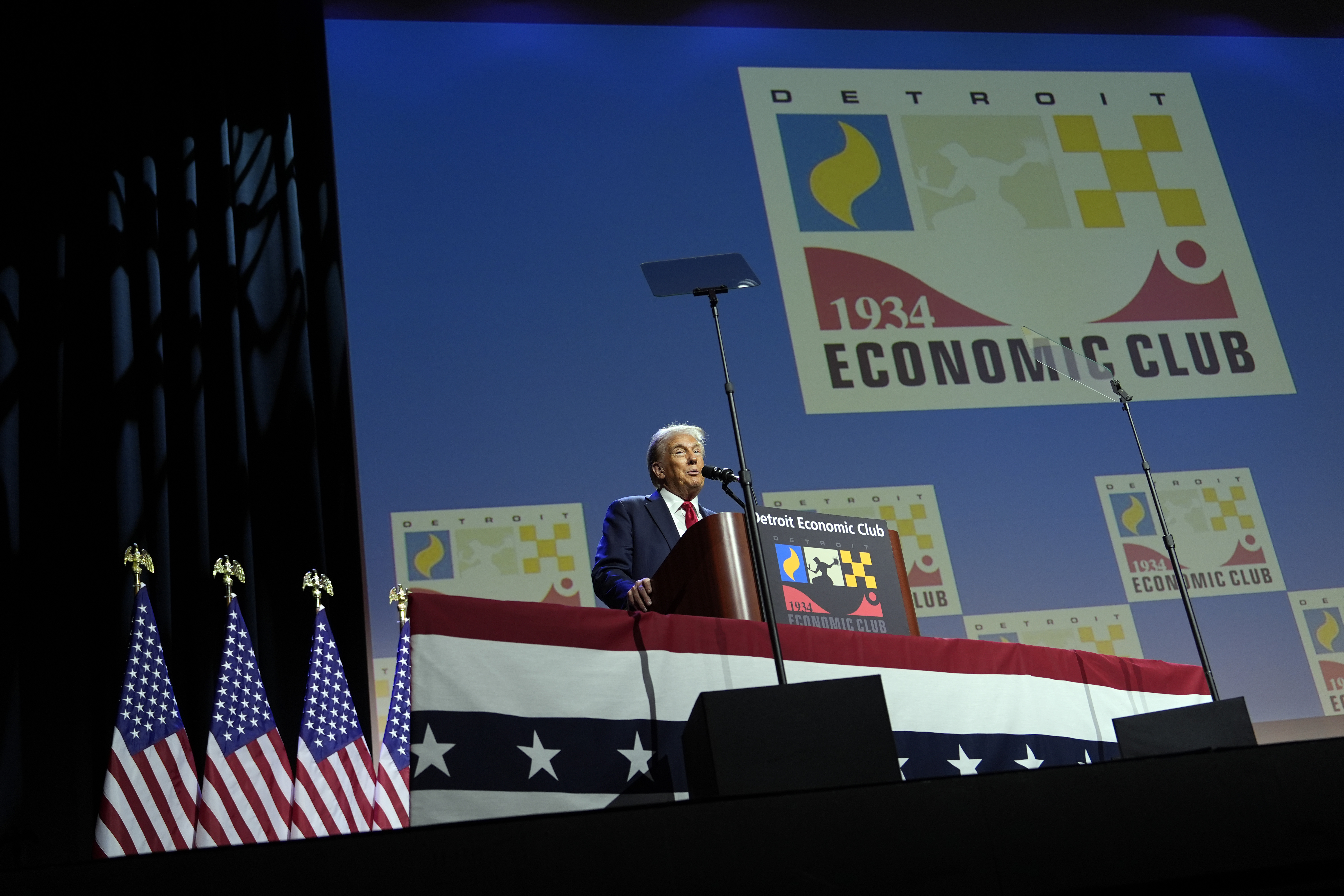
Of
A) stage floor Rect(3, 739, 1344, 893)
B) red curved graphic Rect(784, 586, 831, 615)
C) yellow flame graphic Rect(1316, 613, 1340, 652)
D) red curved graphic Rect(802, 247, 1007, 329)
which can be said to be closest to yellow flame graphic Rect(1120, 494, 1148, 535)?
yellow flame graphic Rect(1316, 613, 1340, 652)

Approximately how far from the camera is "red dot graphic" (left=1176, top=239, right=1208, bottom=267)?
580cm

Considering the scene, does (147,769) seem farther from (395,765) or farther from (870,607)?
(870,607)

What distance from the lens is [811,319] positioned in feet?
17.6

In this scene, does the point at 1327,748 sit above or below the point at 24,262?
below

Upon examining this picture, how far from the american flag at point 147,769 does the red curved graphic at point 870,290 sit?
3.09 meters

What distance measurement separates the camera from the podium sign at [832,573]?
2.78 m

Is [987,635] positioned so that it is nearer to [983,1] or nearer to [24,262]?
[983,1]

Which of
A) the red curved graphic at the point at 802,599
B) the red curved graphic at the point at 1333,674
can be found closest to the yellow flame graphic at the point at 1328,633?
the red curved graphic at the point at 1333,674

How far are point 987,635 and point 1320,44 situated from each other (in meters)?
4.30

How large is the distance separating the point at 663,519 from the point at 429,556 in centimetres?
137

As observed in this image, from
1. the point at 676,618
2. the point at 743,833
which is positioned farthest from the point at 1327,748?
the point at 676,618

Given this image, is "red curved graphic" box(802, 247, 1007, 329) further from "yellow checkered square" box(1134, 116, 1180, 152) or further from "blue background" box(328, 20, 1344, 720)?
"yellow checkered square" box(1134, 116, 1180, 152)

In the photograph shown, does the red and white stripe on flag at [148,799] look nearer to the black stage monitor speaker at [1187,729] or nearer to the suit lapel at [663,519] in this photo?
the suit lapel at [663,519]

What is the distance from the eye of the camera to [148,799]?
3.59m
